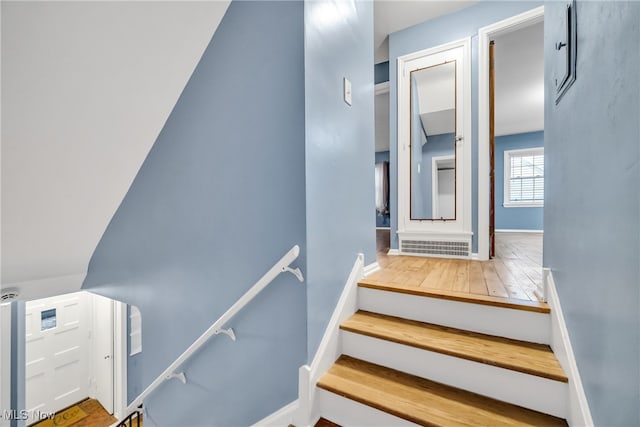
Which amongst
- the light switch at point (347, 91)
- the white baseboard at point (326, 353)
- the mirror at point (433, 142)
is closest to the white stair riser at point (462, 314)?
the white baseboard at point (326, 353)

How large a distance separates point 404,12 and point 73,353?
6.23m

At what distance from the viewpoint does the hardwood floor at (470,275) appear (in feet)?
4.64

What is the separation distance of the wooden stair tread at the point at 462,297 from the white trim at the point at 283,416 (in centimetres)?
71

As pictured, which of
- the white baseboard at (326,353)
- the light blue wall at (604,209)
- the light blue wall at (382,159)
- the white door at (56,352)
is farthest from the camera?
the light blue wall at (382,159)

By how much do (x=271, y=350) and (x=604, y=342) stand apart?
3.84 ft

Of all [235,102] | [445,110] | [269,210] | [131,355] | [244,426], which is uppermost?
[445,110]

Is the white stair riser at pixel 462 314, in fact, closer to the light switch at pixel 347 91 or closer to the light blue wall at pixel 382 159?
the light switch at pixel 347 91

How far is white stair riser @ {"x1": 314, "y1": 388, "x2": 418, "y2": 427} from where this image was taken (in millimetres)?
1019

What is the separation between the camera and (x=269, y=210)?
1215 millimetres

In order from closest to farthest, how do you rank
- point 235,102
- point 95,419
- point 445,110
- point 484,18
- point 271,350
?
point 271,350 < point 235,102 < point 484,18 < point 445,110 < point 95,419

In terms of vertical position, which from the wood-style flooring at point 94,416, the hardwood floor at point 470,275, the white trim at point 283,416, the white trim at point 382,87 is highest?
the white trim at point 382,87

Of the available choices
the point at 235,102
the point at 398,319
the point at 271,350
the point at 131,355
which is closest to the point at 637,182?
the point at 398,319

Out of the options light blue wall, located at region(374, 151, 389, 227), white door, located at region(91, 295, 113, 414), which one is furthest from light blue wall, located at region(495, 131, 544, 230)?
white door, located at region(91, 295, 113, 414)

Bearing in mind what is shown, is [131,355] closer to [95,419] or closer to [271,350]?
[95,419]
